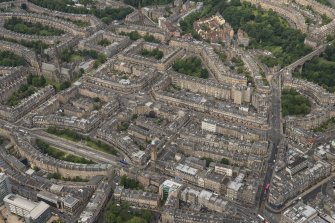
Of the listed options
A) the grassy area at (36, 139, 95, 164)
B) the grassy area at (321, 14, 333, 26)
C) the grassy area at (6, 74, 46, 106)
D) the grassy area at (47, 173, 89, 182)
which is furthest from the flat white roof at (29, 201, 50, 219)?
the grassy area at (321, 14, 333, 26)

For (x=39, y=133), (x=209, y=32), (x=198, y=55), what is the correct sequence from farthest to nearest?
(x=209, y=32) → (x=198, y=55) → (x=39, y=133)

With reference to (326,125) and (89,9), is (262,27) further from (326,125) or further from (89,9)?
(89,9)

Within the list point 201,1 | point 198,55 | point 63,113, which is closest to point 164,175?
point 63,113

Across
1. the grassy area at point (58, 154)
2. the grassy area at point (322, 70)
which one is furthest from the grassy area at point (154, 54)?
the grassy area at point (58, 154)

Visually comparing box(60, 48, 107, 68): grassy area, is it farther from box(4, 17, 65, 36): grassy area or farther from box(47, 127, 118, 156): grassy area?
box(47, 127, 118, 156): grassy area

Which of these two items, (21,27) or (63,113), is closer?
(63,113)

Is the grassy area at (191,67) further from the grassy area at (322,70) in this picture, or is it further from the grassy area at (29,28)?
the grassy area at (29,28)

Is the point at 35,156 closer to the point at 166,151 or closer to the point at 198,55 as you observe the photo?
the point at 166,151
